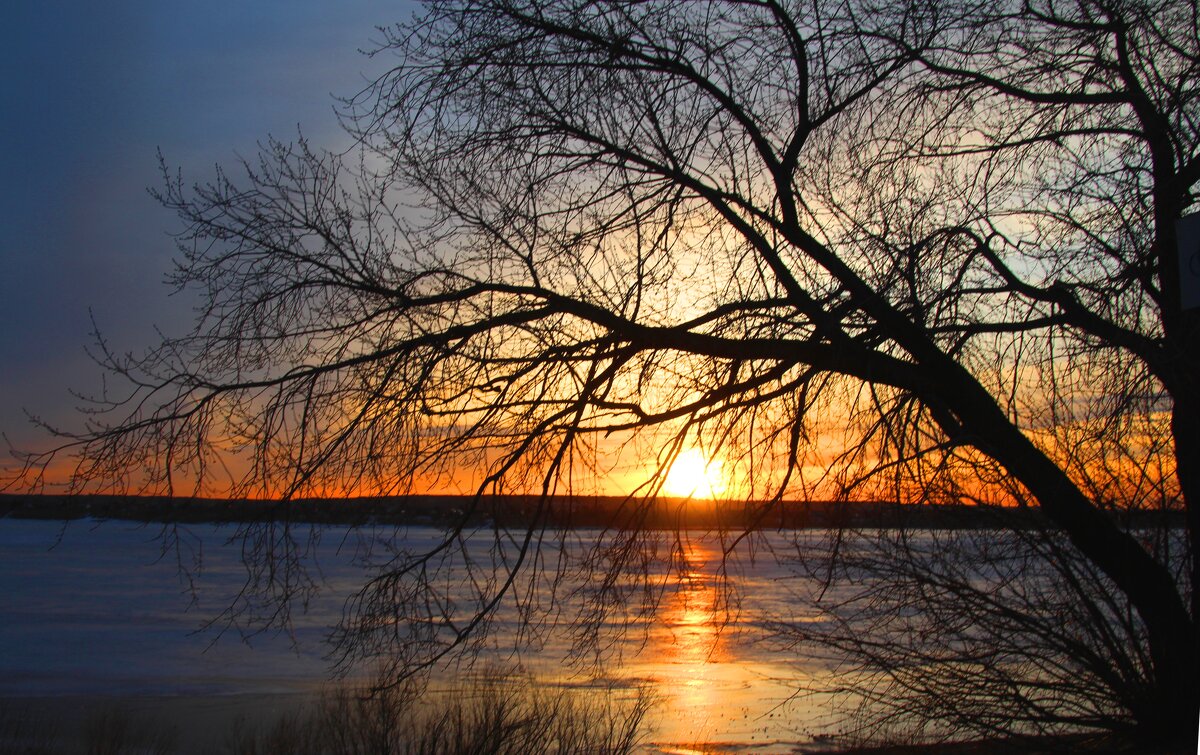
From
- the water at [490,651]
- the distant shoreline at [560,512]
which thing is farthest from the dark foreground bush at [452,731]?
the distant shoreline at [560,512]

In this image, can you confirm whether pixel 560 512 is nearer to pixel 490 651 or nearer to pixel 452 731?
pixel 452 731

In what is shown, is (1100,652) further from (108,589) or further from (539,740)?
(108,589)

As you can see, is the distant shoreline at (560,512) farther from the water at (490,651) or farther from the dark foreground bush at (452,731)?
the dark foreground bush at (452,731)

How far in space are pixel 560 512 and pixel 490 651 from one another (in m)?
13.8

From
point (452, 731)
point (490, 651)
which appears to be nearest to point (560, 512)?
point (452, 731)

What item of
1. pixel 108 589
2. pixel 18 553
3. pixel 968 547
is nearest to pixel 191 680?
pixel 968 547

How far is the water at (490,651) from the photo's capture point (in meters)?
6.95

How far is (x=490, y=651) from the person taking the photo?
19031 millimetres

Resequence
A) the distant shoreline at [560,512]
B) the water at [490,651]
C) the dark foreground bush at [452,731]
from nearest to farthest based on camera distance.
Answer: the distant shoreline at [560,512], the water at [490,651], the dark foreground bush at [452,731]

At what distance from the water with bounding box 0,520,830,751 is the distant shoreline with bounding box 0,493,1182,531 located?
163 mm

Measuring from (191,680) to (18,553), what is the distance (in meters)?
44.4

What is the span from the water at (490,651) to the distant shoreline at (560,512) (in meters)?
0.16

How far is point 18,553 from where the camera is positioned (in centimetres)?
5466

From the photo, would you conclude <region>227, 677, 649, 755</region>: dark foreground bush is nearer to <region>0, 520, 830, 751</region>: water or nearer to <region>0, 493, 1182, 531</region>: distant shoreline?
<region>0, 520, 830, 751</region>: water
